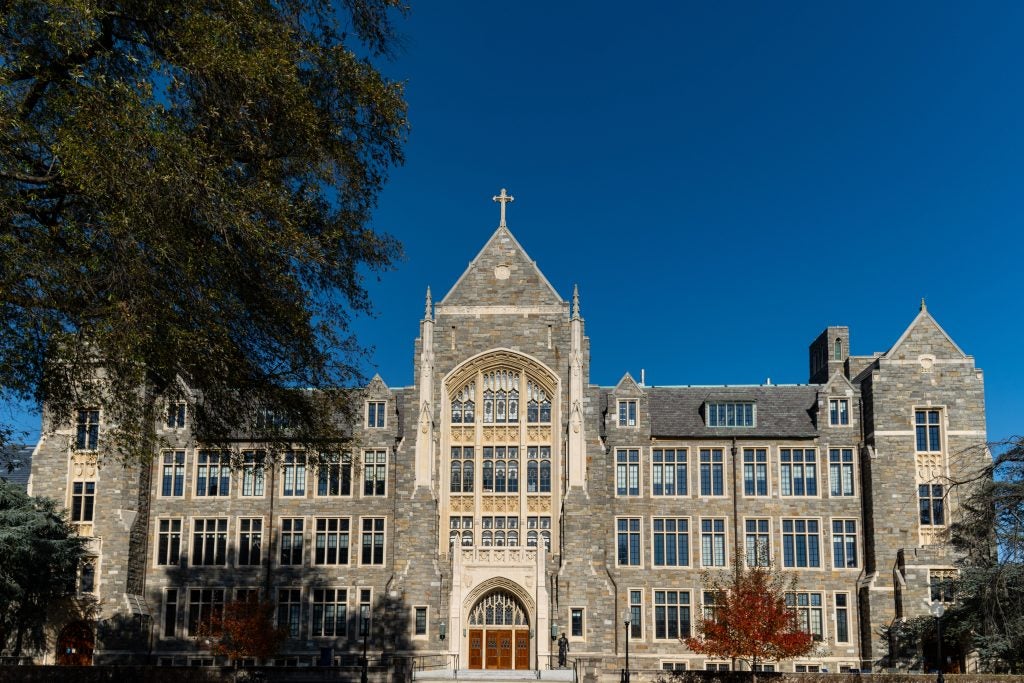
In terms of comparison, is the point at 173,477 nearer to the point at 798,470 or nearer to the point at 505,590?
the point at 505,590

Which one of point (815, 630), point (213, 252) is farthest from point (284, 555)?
point (213, 252)

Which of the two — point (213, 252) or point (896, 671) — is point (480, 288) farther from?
point (213, 252)

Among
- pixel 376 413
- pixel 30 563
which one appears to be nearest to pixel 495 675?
pixel 376 413

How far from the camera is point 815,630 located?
42781mm

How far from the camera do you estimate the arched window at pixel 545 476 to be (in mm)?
43906

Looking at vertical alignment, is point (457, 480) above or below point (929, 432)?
below

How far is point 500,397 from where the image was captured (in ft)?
147

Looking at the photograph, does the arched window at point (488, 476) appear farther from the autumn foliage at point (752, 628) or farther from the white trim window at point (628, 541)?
the autumn foliage at point (752, 628)

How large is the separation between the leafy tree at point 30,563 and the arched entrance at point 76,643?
1.10 meters

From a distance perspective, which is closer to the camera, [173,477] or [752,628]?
[752,628]

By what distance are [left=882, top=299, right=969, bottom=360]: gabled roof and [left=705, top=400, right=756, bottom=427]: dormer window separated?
5625mm

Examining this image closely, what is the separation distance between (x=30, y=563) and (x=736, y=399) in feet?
87.8

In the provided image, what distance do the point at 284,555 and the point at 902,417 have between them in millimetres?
24651

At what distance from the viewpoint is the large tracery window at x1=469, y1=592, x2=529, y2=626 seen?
42531 millimetres
